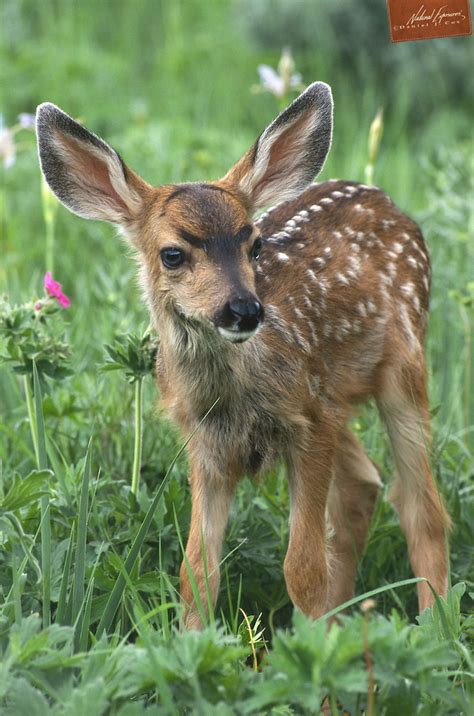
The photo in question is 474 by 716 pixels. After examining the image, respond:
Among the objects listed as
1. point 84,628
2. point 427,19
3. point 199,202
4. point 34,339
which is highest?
point 427,19

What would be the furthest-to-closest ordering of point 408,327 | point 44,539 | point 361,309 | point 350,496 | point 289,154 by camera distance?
1. point 350,496
2. point 408,327
3. point 361,309
4. point 289,154
5. point 44,539

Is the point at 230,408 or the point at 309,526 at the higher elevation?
the point at 230,408

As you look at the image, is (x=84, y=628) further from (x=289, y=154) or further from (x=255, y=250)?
(x=289, y=154)

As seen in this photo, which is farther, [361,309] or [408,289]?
[408,289]

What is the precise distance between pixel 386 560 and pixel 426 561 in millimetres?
258

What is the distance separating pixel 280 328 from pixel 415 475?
82 centimetres

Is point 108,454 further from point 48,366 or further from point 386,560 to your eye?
point 386,560

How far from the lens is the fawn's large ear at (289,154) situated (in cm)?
408

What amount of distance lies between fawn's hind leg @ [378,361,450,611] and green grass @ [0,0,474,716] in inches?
4.5

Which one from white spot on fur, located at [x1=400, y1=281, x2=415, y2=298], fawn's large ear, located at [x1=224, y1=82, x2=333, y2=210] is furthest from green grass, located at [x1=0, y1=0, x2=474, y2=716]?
fawn's large ear, located at [x1=224, y1=82, x2=333, y2=210]

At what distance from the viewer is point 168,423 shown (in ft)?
14.7

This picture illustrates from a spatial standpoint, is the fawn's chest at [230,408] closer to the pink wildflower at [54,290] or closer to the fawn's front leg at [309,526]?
the fawn's front leg at [309,526]

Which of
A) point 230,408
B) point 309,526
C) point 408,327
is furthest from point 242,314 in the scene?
point 408,327

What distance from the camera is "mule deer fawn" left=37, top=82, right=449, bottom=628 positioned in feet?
12.4
